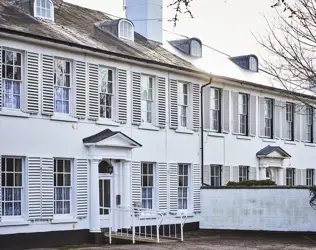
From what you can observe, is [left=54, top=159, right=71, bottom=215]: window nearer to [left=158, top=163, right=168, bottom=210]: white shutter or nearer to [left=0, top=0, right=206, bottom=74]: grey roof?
[left=0, top=0, right=206, bottom=74]: grey roof

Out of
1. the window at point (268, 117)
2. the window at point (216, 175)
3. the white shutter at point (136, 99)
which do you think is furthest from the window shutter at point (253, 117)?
the white shutter at point (136, 99)

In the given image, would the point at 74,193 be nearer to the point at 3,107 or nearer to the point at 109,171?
the point at 109,171

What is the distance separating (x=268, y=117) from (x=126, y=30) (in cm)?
928

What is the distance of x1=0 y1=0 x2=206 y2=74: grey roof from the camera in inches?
982

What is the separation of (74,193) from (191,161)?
275 inches

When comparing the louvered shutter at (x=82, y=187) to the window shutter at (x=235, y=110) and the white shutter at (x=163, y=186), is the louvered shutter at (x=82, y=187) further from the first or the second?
the window shutter at (x=235, y=110)

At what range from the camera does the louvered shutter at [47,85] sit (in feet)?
81.9

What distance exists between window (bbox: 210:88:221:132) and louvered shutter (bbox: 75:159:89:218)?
8.18 metres

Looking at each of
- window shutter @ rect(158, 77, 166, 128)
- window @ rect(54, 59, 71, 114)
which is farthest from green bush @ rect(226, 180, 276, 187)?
window @ rect(54, 59, 71, 114)

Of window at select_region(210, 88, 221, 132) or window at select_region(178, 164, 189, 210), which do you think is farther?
window at select_region(210, 88, 221, 132)

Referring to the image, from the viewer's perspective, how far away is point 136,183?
28359 millimetres

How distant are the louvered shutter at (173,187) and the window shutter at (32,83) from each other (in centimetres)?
739

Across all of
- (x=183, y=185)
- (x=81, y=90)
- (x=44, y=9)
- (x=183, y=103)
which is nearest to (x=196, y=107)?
(x=183, y=103)

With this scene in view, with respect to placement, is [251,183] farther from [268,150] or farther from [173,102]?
[268,150]
